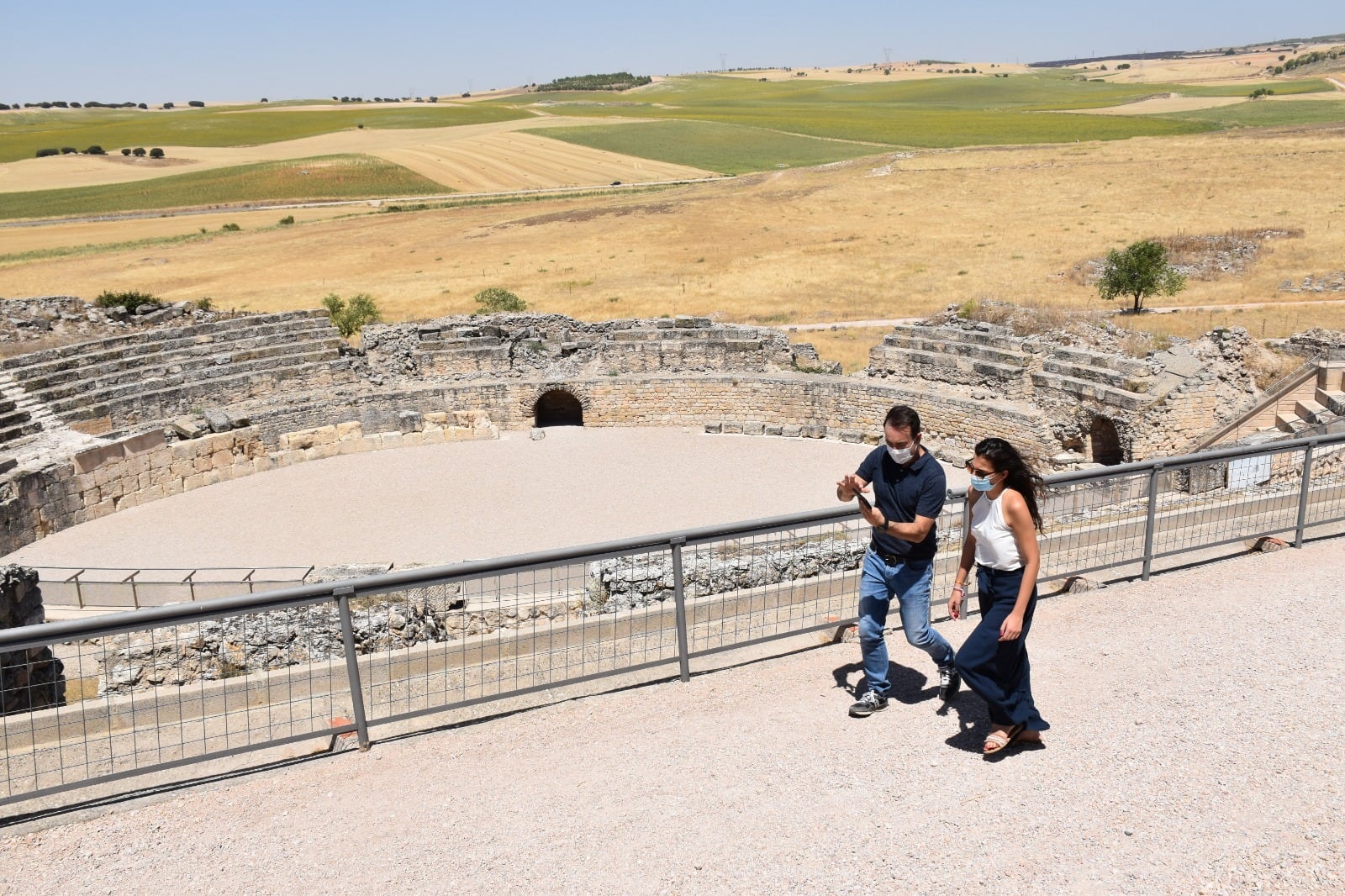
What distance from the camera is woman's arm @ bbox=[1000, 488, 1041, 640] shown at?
6.04 m

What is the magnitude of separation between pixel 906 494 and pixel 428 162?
90780mm

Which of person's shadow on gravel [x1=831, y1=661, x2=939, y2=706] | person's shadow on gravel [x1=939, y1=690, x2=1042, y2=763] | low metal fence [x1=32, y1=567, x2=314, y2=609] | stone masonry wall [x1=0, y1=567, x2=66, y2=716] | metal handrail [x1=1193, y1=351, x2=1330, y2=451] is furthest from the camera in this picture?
metal handrail [x1=1193, y1=351, x2=1330, y2=451]

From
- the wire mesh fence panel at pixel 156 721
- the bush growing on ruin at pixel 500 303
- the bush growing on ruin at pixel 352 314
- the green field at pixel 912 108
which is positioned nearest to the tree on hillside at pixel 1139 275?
the bush growing on ruin at pixel 500 303

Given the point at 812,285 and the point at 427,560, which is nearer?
the point at 427,560

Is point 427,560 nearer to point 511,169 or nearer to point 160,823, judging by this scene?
point 160,823

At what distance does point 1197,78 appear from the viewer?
15988cm

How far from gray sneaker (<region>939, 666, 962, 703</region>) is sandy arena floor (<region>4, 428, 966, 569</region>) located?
1018cm

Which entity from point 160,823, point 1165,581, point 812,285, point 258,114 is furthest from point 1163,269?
point 258,114

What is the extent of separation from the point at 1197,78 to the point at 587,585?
184 metres

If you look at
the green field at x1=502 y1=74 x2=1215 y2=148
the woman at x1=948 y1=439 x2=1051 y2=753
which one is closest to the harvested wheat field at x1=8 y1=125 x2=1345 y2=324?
the green field at x1=502 y1=74 x2=1215 y2=148

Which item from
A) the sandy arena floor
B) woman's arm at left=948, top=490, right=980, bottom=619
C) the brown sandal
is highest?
woman's arm at left=948, top=490, right=980, bottom=619

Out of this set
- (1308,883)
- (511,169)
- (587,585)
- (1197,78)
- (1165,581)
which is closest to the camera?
(1308,883)

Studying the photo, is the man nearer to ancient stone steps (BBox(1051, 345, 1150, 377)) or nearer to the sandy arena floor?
the sandy arena floor

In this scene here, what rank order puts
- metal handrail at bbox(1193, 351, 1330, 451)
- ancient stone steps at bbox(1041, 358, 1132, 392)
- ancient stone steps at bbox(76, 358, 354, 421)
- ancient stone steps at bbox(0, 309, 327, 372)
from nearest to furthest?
1. metal handrail at bbox(1193, 351, 1330, 451)
2. ancient stone steps at bbox(1041, 358, 1132, 392)
3. ancient stone steps at bbox(76, 358, 354, 421)
4. ancient stone steps at bbox(0, 309, 327, 372)
